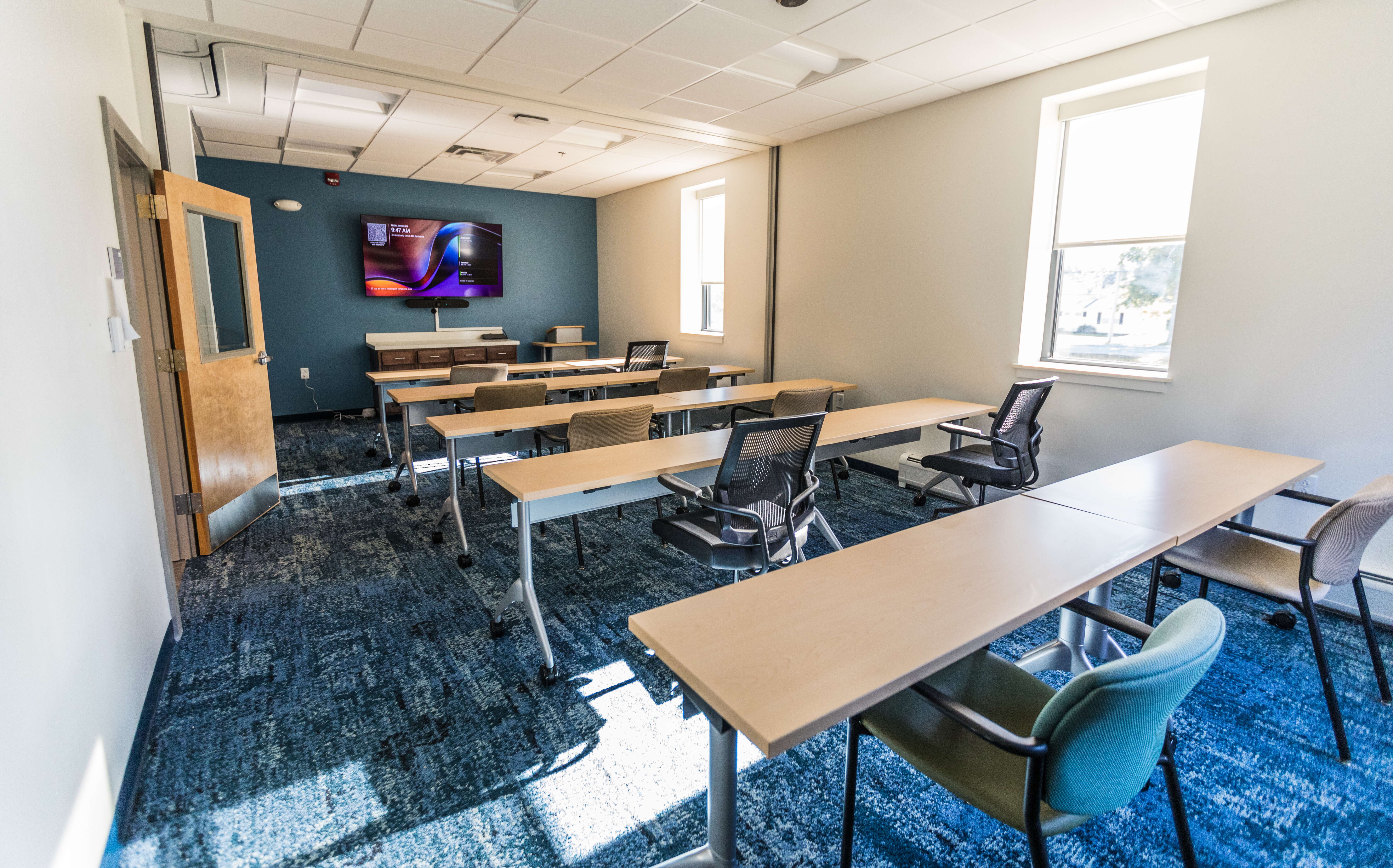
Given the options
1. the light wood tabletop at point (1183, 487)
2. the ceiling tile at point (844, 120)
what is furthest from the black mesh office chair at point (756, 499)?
the ceiling tile at point (844, 120)

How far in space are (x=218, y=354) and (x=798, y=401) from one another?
3.34m

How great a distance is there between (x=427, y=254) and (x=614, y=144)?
3.11 metres

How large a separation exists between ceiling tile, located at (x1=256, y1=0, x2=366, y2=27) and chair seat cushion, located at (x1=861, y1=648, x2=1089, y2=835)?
3.67m

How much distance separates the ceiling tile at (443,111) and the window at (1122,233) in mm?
3914

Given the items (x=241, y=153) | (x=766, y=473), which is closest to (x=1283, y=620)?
(x=766, y=473)

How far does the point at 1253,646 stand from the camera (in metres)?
2.57

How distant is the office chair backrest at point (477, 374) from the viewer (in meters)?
4.88

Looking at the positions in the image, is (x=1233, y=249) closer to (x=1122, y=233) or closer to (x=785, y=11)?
(x=1122, y=233)

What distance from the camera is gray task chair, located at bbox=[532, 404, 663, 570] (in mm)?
3283

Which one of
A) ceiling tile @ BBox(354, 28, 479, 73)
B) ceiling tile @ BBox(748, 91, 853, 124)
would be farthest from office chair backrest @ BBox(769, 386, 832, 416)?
ceiling tile @ BBox(354, 28, 479, 73)

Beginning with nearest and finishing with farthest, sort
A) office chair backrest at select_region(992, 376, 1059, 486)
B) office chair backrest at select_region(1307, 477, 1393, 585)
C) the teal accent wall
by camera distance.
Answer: office chair backrest at select_region(1307, 477, 1393, 585)
office chair backrest at select_region(992, 376, 1059, 486)
the teal accent wall

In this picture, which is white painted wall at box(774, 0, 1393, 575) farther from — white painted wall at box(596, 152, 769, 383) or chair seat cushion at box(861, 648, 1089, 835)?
chair seat cushion at box(861, 648, 1089, 835)

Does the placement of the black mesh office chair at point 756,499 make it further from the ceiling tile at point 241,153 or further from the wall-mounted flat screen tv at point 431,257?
the wall-mounted flat screen tv at point 431,257

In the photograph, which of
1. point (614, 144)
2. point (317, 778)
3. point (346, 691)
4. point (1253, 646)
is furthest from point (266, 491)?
point (1253, 646)
